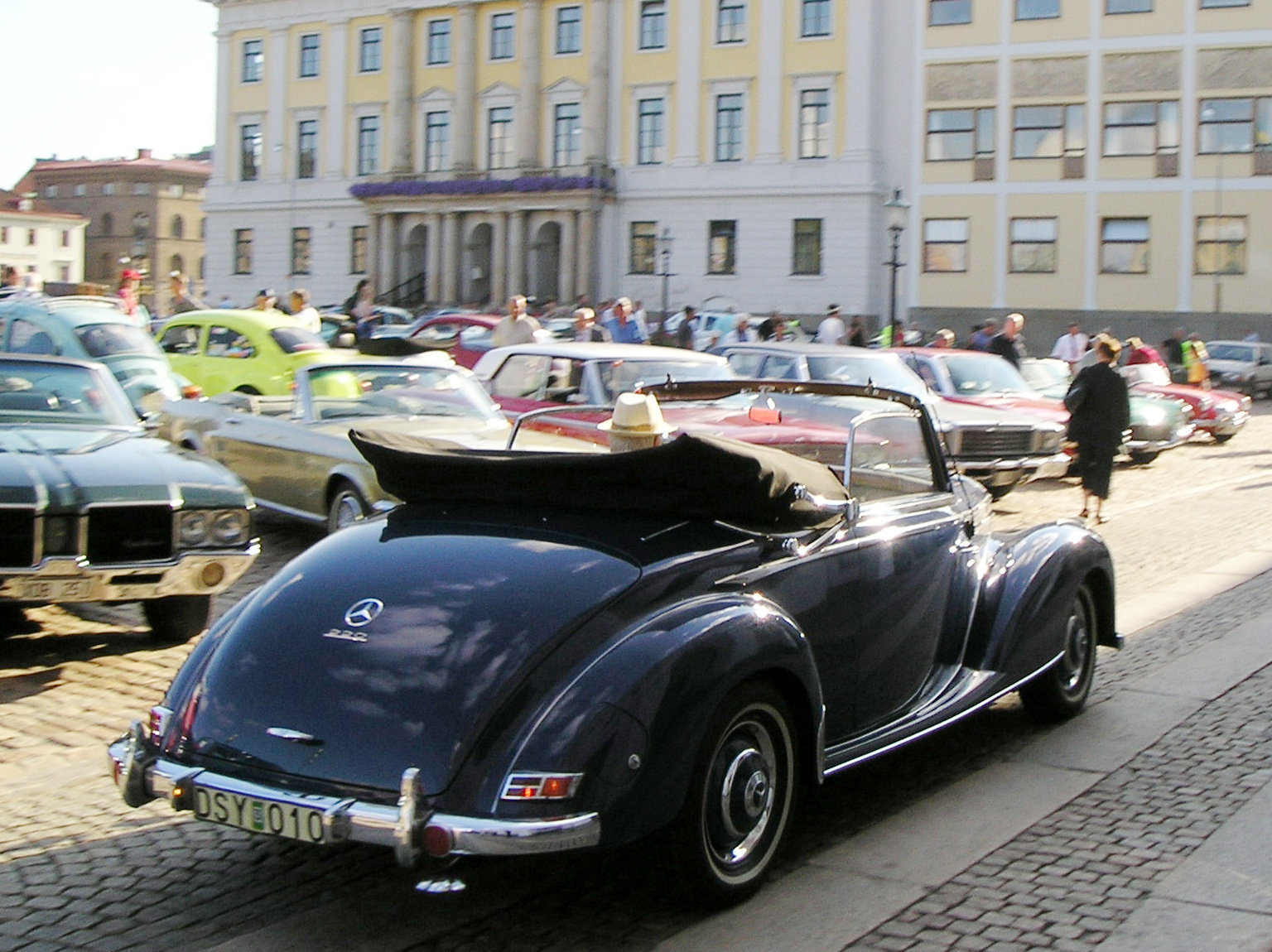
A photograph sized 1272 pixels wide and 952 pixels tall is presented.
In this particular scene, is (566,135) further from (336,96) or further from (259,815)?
(259,815)

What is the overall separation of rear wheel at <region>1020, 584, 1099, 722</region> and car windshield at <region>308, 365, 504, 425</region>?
6.43 metres

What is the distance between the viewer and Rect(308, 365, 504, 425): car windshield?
12.3 m

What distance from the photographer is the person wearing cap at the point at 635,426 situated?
5613mm

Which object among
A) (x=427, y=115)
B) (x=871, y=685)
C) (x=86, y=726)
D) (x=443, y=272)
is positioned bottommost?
(x=86, y=726)

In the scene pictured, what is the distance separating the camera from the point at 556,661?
4.27 m

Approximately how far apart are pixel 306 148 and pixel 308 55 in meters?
3.76

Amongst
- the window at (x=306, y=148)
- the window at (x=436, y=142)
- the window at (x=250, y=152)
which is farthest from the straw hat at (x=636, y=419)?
the window at (x=250, y=152)

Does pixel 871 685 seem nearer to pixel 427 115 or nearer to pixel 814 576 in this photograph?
pixel 814 576

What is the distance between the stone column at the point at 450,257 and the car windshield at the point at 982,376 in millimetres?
39698

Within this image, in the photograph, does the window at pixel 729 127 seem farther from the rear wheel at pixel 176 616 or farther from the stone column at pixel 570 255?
the rear wheel at pixel 176 616

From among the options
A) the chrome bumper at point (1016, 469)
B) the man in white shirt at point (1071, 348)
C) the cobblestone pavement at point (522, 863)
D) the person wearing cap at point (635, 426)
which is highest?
the man in white shirt at point (1071, 348)

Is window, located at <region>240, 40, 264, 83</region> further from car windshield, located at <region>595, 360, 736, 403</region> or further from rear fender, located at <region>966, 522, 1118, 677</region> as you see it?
rear fender, located at <region>966, 522, 1118, 677</region>

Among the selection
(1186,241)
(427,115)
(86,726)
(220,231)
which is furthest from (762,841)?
(220,231)

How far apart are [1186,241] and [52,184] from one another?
340ft
